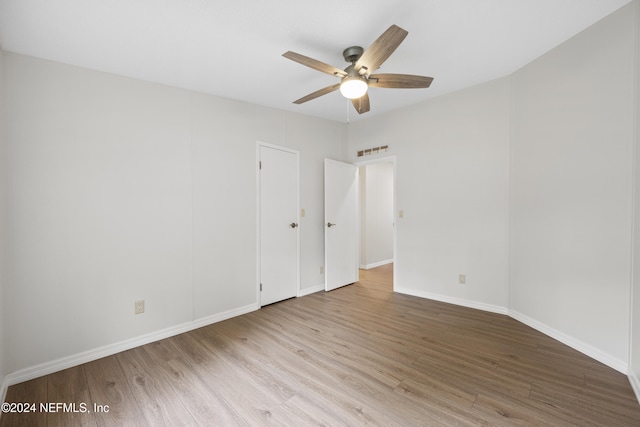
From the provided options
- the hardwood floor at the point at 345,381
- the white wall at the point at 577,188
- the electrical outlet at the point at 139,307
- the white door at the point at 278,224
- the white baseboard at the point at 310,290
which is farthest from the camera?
the white baseboard at the point at 310,290

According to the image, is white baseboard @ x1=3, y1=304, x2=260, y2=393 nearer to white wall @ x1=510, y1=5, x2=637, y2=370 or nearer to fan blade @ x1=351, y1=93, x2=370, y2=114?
fan blade @ x1=351, y1=93, x2=370, y2=114

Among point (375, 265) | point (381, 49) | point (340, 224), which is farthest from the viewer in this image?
point (375, 265)

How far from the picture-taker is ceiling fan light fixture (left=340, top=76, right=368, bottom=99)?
2.12 metres

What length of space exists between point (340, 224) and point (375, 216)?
178cm

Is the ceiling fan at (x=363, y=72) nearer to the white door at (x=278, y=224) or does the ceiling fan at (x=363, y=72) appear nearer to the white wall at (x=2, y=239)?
the white door at (x=278, y=224)

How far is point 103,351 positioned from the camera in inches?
93.4

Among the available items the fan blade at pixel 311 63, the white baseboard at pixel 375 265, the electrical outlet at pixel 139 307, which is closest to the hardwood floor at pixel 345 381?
the electrical outlet at pixel 139 307

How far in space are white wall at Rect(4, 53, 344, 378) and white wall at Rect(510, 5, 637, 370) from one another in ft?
9.59

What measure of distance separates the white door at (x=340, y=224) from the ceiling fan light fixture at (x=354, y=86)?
6.06ft

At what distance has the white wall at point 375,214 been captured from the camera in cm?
563

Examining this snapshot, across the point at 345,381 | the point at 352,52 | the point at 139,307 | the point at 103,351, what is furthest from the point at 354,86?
the point at 103,351

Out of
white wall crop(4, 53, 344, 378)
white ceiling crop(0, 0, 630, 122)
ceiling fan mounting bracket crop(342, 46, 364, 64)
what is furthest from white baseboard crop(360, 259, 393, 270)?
ceiling fan mounting bracket crop(342, 46, 364, 64)

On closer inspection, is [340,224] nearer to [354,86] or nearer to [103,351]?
[354,86]

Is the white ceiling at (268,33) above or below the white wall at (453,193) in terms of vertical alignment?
above
